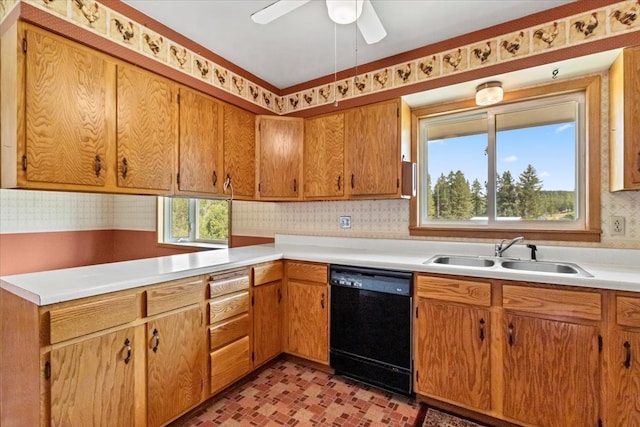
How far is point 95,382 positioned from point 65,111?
1.40 m

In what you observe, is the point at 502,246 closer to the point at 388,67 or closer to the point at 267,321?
the point at 388,67

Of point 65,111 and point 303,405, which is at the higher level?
point 65,111

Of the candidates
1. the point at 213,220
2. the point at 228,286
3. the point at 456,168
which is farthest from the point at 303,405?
the point at 213,220

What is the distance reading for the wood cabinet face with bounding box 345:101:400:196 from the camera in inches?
93.4

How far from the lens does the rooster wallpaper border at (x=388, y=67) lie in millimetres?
1679

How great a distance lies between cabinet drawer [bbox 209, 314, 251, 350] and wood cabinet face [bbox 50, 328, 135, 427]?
1.55 ft

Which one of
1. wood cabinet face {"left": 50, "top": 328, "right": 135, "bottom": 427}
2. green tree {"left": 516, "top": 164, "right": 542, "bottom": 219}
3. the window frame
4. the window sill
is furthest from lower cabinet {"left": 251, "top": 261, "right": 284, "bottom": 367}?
green tree {"left": 516, "top": 164, "right": 542, "bottom": 219}

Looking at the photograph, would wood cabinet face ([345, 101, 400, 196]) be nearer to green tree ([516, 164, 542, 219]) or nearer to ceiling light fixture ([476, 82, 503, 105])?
ceiling light fixture ([476, 82, 503, 105])

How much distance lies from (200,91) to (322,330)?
7.01ft

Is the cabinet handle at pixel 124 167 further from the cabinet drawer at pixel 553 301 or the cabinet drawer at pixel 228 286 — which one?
the cabinet drawer at pixel 553 301

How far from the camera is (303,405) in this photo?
1.94 meters

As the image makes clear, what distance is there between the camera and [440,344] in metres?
1.86

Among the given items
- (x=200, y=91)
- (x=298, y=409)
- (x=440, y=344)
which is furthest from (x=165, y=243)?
(x=440, y=344)

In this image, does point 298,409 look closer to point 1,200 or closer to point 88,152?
point 88,152
